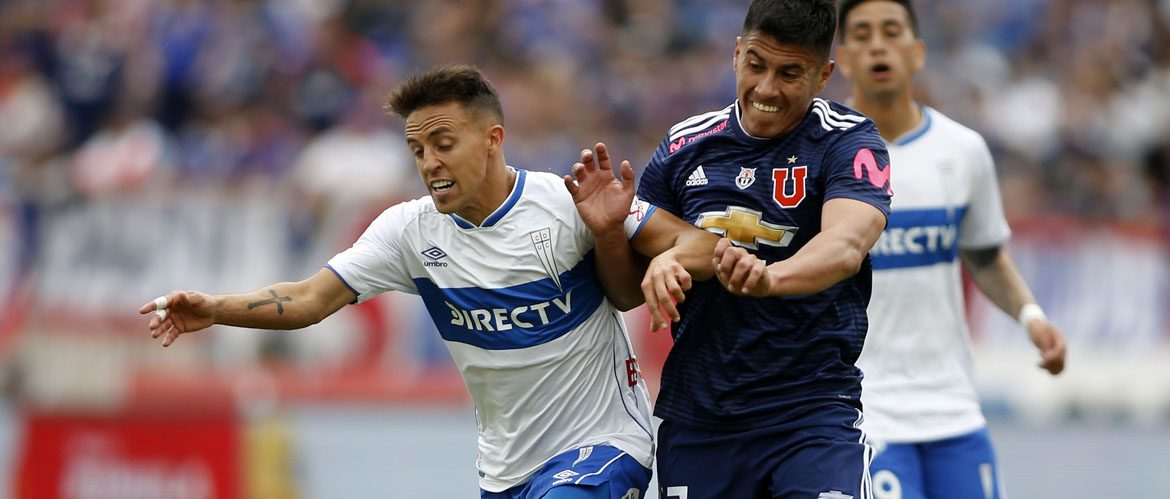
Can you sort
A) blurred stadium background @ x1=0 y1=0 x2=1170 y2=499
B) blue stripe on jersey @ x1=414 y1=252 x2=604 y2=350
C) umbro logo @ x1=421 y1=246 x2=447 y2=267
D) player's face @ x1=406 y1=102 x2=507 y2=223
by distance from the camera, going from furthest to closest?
blurred stadium background @ x1=0 y1=0 x2=1170 y2=499
umbro logo @ x1=421 y1=246 x2=447 y2=267
blue stripe on jersey @ x1=414 y1=252 x2=604 y2=350
player's face @ x1=406 y1=102 x2=507 y2=223

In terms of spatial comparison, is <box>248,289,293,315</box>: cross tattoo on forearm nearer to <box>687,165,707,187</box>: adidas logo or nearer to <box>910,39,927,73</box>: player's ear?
<box>687,165,707,187</box>: adidas logo

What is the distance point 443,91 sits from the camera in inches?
235

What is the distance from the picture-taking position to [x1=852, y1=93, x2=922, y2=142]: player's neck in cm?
712

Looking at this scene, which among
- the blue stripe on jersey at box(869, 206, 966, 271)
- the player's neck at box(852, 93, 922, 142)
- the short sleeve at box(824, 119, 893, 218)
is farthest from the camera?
the player's neck at box(852, 93, 922, 142)

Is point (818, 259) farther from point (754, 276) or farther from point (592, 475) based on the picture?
point (592, 475)

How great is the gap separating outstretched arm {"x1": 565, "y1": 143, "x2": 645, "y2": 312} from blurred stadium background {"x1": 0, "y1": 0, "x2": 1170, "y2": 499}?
5.32 m

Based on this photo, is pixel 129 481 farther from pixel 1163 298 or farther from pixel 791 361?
pixel 1163 298

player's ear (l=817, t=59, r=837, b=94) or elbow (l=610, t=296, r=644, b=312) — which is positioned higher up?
player's ear (l=817, t=59, r=837, b=94)

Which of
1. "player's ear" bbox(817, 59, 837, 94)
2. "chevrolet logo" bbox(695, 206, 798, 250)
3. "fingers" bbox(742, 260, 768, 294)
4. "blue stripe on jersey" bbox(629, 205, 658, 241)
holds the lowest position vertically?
"fingers" bbox(742, 260, 768, 294)

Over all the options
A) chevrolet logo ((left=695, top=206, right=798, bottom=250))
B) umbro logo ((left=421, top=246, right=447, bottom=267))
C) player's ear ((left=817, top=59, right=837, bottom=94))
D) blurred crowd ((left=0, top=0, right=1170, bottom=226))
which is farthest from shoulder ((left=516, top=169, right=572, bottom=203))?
blurred crowd ((left=0, top=0, right=1170, bottom=226))

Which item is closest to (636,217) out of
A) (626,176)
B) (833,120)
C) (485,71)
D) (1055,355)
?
(626,176)

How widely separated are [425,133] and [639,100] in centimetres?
1034

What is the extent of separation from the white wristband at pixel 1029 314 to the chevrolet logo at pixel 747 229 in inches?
77.8

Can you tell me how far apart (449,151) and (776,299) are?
1358 millimetres
